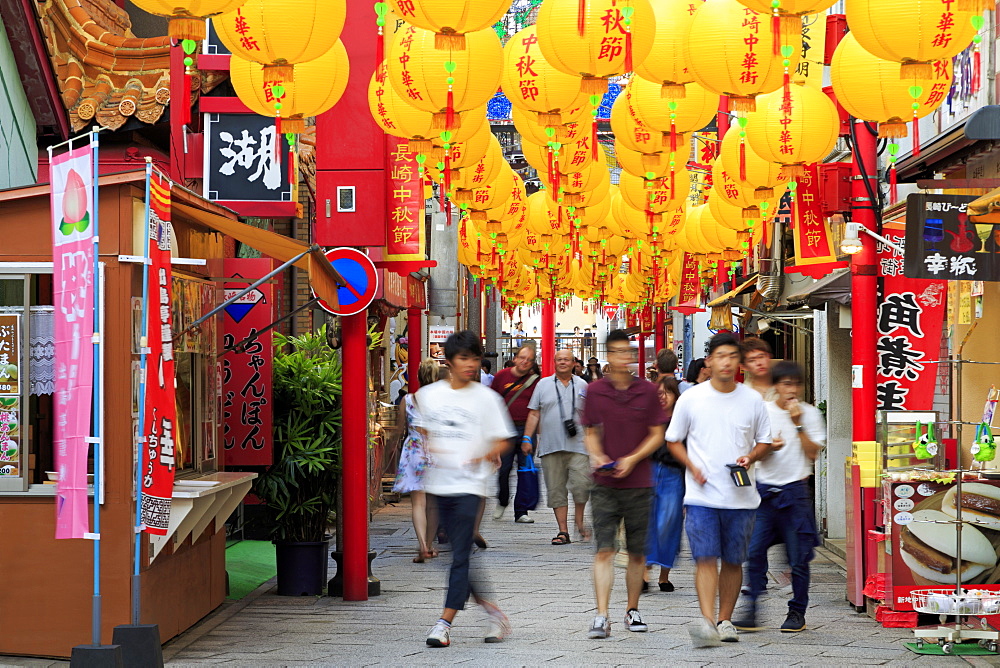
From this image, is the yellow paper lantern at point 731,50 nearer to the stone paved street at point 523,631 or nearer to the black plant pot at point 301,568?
the stone paved street at point 523,631

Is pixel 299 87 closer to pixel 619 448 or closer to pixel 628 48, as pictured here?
pixel 628 48

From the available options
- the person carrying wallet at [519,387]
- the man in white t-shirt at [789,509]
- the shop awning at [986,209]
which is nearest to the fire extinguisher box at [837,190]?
the man in white t-shirt at [789,509]

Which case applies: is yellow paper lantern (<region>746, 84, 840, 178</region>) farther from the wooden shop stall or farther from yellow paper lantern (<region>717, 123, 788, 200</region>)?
the wooden shop stall

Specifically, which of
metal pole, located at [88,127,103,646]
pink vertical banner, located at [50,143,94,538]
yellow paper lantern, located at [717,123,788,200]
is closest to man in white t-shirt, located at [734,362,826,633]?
yellow paper lantern, located at [717,123,788,200]

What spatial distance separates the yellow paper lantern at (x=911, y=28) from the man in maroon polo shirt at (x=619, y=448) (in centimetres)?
250

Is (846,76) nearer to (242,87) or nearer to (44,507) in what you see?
(242,87)

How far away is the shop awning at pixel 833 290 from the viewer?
1354cm

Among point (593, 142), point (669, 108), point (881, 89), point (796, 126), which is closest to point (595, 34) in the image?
point (881, 89)

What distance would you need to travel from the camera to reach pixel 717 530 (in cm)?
831

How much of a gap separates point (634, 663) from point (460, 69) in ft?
14.2

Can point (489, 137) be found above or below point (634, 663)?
above

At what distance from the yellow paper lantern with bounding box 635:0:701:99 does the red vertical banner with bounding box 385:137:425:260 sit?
102 inches

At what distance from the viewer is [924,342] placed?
10.3 metres

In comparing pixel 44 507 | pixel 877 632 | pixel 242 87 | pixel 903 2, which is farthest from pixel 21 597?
pixel 903 2
